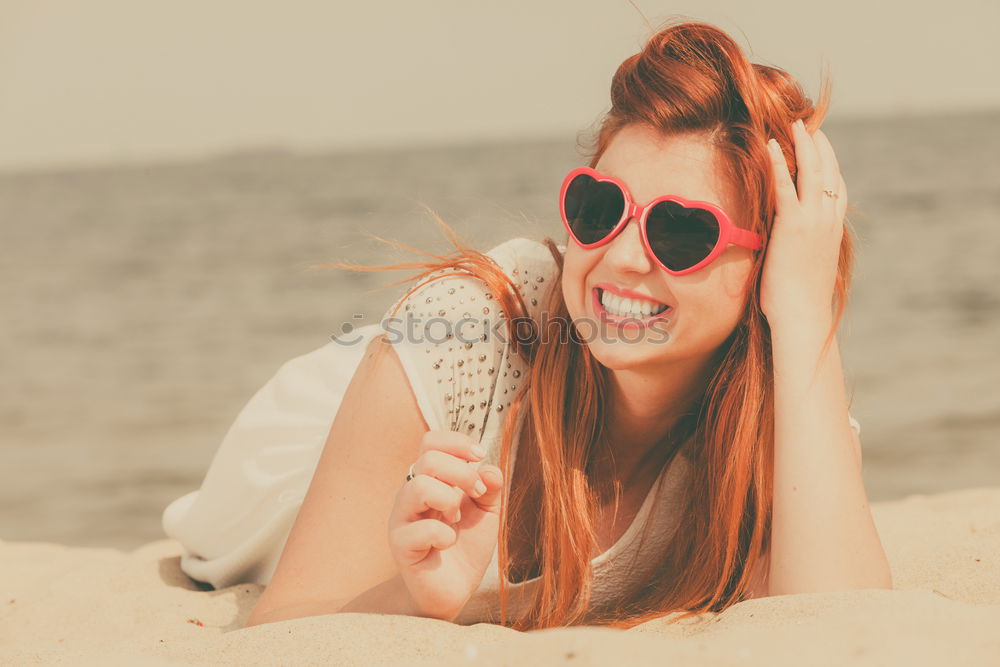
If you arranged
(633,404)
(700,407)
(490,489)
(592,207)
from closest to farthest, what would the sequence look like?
1. (490,489)
2. (592,207)
3. (633,404)
4. (700,407)

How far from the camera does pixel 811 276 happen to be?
254 cm

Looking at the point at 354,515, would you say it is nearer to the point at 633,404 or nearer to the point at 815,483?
the point at 633,404

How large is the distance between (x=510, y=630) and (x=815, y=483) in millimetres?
859

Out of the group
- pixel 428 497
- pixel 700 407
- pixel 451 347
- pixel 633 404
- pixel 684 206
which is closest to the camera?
pixel 428 497

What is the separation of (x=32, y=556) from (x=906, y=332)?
273 inches

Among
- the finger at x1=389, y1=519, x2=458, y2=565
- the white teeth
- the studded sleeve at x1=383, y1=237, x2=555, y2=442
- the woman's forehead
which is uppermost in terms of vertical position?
the woman's forehead

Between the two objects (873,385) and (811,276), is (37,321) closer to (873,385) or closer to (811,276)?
(873,385)

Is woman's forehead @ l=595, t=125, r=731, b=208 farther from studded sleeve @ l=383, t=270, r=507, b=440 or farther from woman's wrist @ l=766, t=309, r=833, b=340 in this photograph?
studded sleeve @ l=383, t=270, r=507, b=440

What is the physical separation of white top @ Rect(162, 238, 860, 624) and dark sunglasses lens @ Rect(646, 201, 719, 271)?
1.73ft

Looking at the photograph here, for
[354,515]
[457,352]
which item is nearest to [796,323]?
[457,352]

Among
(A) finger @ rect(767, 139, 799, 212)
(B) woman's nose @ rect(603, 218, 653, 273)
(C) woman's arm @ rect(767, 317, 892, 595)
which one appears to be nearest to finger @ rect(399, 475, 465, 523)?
(B) woman's nose @ rect(603, 218, 653, 273)

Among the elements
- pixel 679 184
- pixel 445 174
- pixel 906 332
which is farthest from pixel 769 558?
pixel 445 174

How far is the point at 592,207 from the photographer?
2494 millimetres

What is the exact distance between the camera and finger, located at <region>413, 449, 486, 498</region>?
86.3 inches
